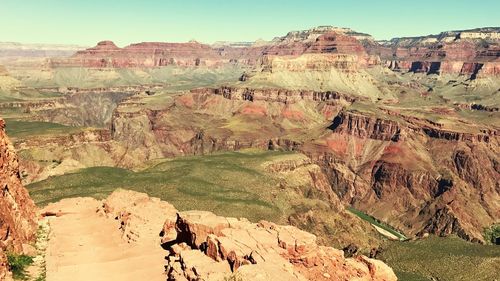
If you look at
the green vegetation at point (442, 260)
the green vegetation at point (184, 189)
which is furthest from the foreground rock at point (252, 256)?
the green vegetation at point (184, 189)

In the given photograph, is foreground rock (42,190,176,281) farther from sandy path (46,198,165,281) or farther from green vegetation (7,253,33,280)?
green vegetation (7,253,33,280)

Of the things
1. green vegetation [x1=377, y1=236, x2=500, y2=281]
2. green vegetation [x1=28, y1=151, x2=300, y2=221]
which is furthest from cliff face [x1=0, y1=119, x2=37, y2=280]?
green vegetation [x1=377, y1=236, x2=500, y2=281]

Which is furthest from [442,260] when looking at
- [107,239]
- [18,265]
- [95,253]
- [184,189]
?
[18,265]

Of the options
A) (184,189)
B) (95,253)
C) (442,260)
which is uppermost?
(95,253)

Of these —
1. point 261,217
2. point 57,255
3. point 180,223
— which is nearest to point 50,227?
point 57,255

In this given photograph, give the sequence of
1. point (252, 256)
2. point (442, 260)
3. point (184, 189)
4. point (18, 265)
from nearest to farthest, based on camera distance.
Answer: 1. point (252, 256)
2. point (18, 265)
3. point (442, 260)
4. point (184, 189)

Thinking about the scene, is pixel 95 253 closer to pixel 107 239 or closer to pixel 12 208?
pixel 107 239
